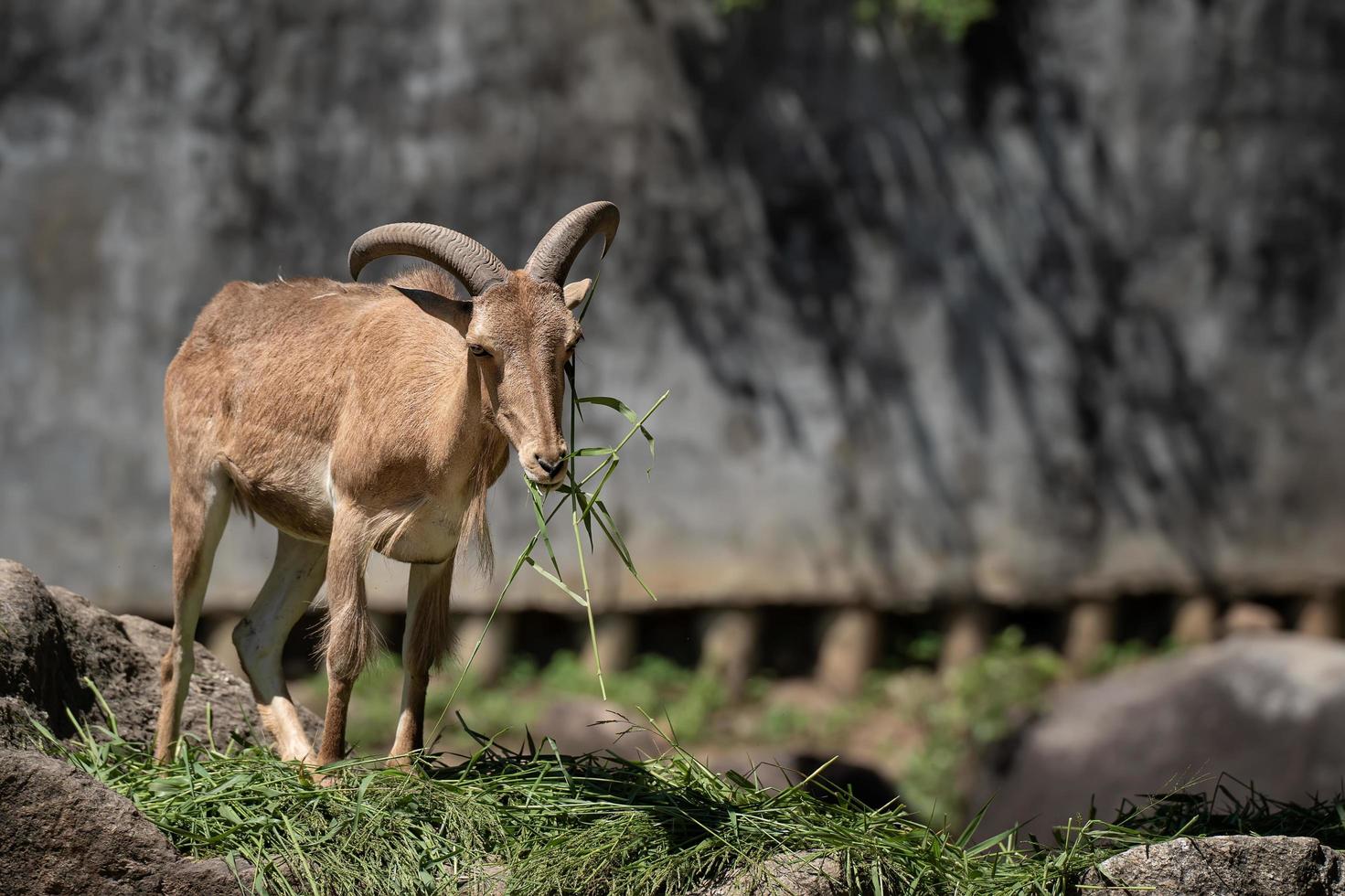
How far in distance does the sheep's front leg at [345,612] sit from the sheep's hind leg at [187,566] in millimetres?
759

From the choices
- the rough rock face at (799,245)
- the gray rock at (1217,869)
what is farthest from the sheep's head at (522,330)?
the rough rock face at (799,245)

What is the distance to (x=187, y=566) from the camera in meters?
5.89

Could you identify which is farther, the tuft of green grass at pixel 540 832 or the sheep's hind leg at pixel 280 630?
the sheep's hind leg at pixel 280 630

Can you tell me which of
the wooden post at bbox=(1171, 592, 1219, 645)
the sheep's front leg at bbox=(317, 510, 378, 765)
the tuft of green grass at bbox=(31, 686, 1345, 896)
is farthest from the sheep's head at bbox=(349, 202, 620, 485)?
the wooden post at bbox=(1171, 592, 1219, 645)

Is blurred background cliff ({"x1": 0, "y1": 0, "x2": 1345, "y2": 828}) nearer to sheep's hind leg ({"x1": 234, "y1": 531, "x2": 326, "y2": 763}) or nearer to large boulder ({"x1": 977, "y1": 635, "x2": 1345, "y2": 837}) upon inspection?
large boulder ({"x1": 977, "y1": 635, "x2": 1345, "y2": 837})

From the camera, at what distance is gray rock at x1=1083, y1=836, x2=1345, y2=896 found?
4.82 meters

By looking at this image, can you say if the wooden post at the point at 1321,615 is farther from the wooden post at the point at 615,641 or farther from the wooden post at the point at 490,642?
the wooden post at the point at 490,642

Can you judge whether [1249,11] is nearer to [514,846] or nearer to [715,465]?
[715,465]

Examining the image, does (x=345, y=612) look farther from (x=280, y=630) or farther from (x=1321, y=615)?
(x=1321, y=615)

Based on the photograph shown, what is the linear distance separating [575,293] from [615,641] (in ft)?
20.9

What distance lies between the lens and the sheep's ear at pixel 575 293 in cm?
539

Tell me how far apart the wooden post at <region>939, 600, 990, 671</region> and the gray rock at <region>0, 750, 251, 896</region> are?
25.5 feet

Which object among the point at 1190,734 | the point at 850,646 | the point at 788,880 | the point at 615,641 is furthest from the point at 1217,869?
the point at 615,641

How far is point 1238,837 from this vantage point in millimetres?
4918
